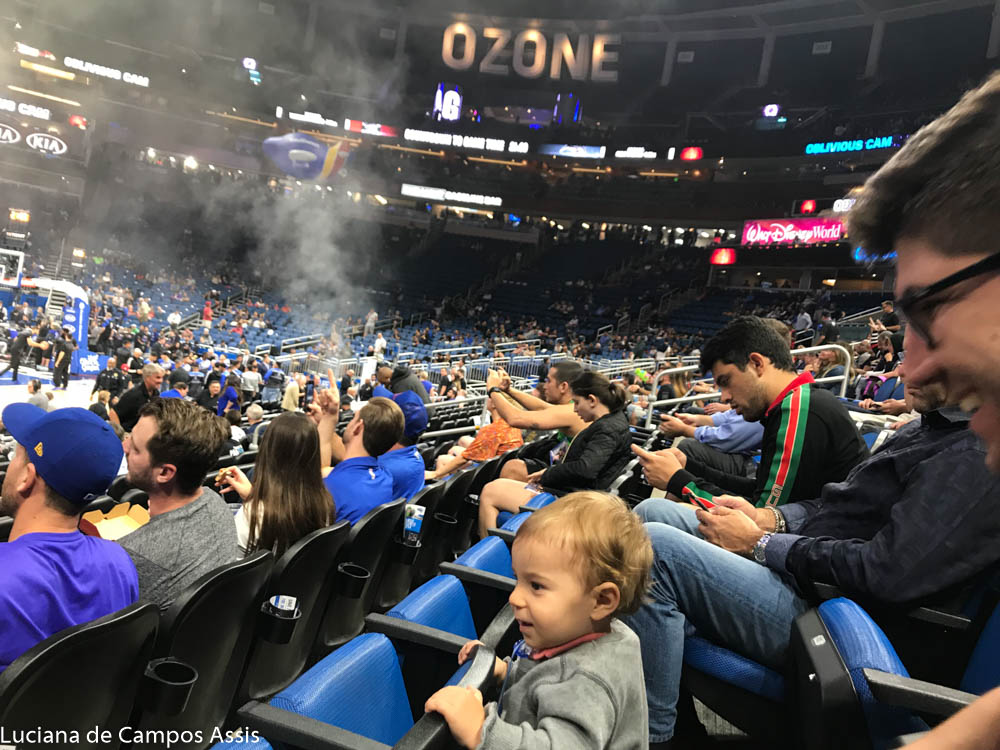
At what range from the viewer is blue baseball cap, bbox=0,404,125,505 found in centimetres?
159

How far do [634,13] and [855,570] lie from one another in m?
30.4

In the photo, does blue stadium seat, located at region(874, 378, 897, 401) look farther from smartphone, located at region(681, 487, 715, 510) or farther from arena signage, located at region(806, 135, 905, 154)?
arena signage, located at region(806, 135, 905, 154)

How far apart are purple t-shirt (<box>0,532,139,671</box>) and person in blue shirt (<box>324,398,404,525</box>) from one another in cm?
122

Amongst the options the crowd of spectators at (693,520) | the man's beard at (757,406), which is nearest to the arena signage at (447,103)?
the crowd of spectators at (693,520)

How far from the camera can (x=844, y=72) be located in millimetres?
24578

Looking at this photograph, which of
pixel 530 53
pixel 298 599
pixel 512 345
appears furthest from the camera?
pixel 530 53

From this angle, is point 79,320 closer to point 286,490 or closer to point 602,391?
point 602,391

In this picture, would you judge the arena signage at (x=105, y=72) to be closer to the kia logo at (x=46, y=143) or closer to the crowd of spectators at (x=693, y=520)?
the kia logo at (x=46, y=143)

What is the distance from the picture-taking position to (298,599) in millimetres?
1955

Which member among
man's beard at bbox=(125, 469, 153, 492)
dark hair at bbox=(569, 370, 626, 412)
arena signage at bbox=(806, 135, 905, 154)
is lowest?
man's beard at bbox=(125, 469, 153, 492)

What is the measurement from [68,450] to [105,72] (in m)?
32.5

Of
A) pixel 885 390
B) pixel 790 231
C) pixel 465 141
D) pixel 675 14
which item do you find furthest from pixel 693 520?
pixel 465 141

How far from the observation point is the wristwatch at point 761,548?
170 centimetres

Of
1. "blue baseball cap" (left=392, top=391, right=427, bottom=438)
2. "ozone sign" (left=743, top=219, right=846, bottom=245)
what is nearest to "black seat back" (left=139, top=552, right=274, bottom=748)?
"blue baseball cap" (left=392, top=391, right=427, bottom=438)
